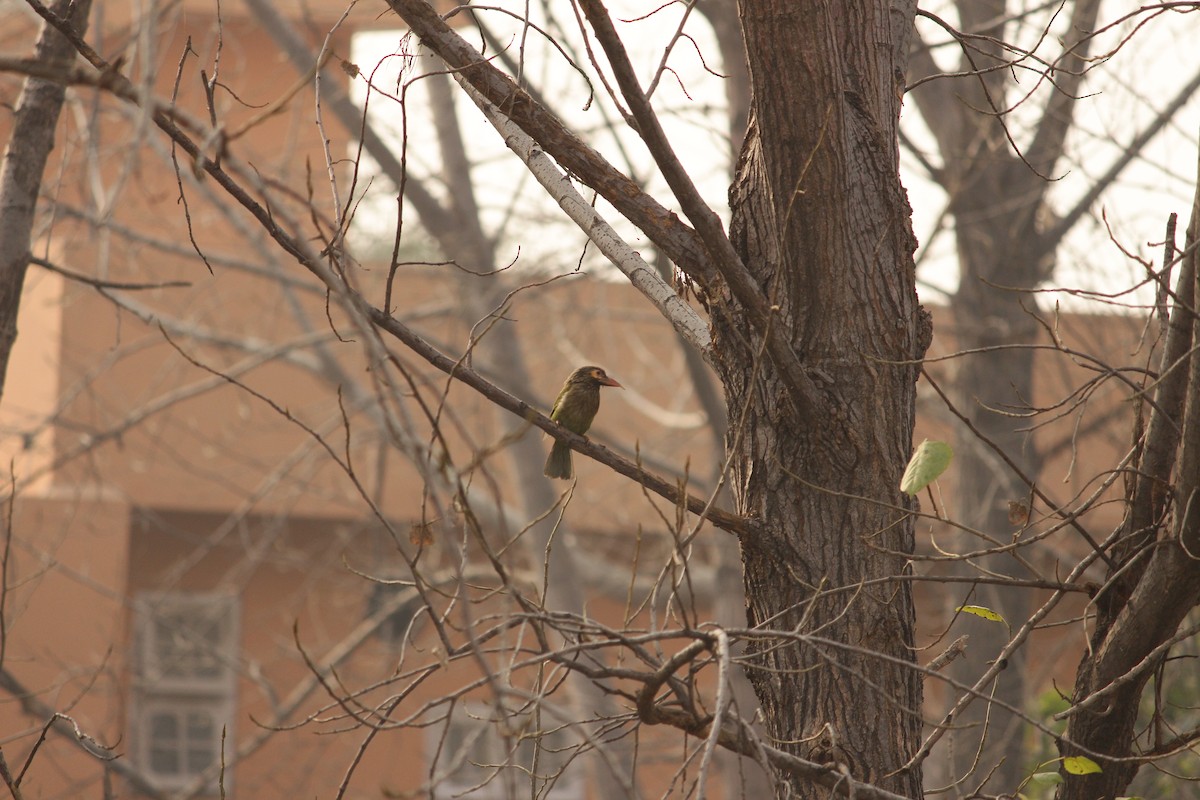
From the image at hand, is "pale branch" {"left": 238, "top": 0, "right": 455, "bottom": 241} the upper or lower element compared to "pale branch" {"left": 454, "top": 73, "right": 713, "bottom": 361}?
upper

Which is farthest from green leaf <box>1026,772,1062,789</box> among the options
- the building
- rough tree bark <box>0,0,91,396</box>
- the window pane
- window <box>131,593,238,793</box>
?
the window pane

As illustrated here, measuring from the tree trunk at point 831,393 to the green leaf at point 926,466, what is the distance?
232mm

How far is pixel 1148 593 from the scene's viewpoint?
2.58m

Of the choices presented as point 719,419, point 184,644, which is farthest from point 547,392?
point 184,644

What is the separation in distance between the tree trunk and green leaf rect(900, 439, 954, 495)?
23cm

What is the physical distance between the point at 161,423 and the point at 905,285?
9.03 meters

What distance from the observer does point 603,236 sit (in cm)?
292

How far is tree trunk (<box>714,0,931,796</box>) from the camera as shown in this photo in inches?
103

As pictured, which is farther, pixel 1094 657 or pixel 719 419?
pixel 719 419

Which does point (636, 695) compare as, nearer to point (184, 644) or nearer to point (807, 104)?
point (807, 104)

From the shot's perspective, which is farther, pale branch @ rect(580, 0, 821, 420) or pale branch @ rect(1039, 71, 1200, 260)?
pale branch @ rect(1039, 71, 1200, 260)

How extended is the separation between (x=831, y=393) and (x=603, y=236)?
2.09 ft

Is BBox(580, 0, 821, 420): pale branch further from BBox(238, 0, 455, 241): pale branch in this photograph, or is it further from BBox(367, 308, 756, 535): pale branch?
BBox(238, 0, 455, 241): pale branch

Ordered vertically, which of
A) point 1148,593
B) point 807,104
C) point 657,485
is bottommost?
point 1148,593
